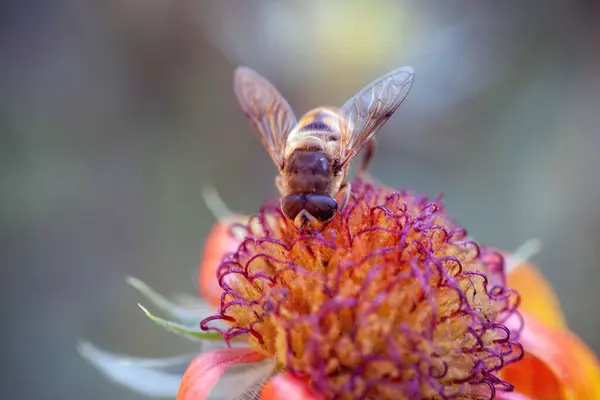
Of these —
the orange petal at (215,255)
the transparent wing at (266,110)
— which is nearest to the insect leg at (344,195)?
the transparent wing at (266,110)

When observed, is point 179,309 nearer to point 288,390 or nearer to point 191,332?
point 191,332

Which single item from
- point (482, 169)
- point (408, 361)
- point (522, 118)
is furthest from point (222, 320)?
point (522, 118)

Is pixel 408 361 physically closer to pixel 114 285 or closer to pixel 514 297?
pixel 514 297

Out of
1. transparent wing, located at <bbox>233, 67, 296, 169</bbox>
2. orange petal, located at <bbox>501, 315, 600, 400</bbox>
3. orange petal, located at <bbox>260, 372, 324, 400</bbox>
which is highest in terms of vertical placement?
transparent wing, located at <bbox>233, 67, 296, 169</bbox>

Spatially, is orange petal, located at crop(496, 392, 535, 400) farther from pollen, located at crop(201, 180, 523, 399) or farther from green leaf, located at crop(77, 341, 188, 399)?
green leaf, located at crop(77, 341, 188, 399)

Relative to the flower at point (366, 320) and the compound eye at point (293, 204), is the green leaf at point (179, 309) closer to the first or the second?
the flower at point (366, 320)

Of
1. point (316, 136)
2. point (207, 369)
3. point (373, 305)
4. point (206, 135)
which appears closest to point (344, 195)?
point (316, 136)

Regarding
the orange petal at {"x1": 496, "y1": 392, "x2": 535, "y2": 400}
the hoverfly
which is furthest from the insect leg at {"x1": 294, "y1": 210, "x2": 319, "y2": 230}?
the orange petal at {"x1": 496, "y1": 392, "x2": 535, "y2": 400}
